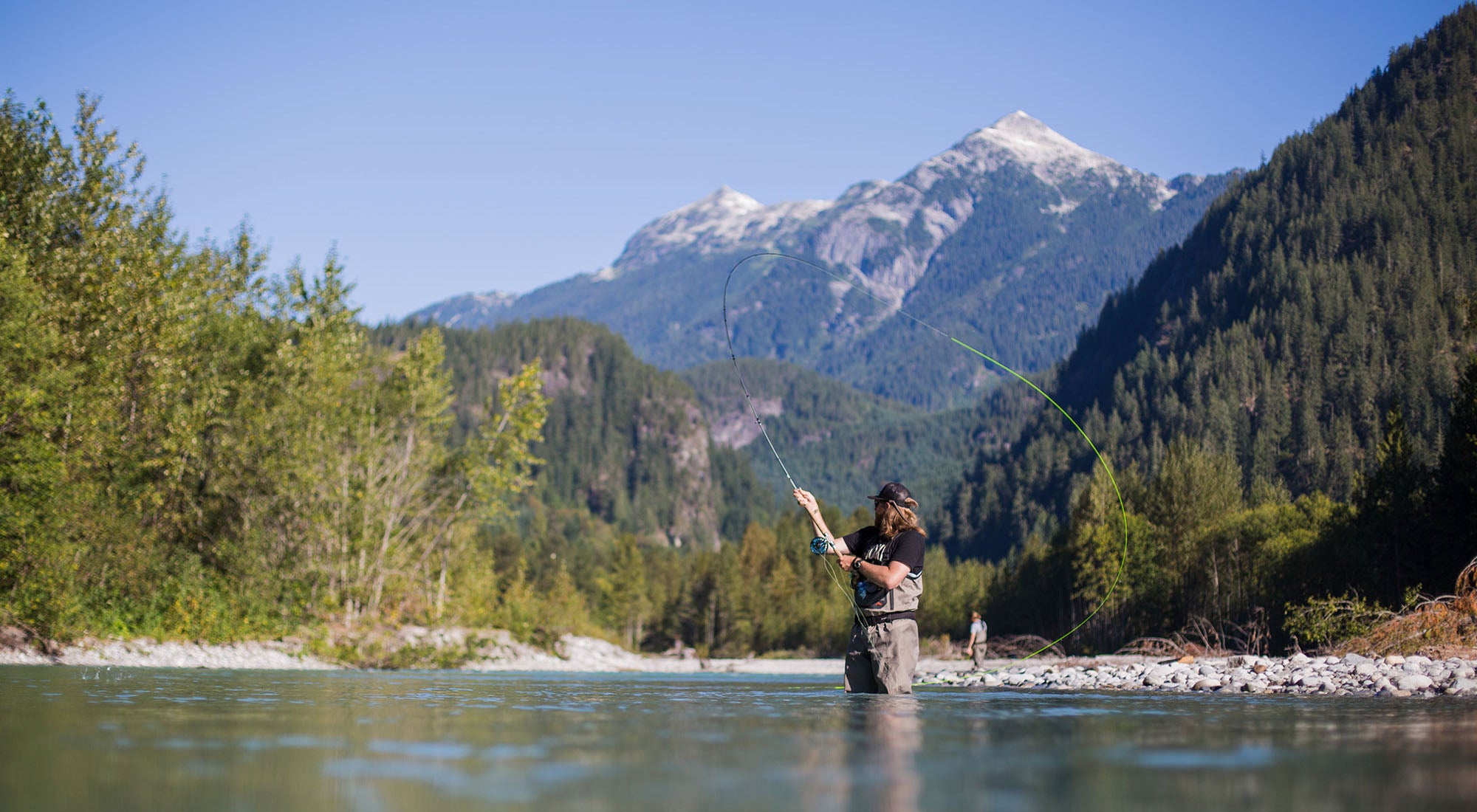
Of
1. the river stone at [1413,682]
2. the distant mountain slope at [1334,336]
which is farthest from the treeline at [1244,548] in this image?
the distant mountain slope at [1334,336]

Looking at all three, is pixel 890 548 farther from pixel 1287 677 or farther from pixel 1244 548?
pixel 1244 548

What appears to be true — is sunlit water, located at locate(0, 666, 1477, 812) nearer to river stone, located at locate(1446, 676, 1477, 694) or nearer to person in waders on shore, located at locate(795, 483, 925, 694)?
person in waders on shore, located at locate(795, 483, 925, 694)

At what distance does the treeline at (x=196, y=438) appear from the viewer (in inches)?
815

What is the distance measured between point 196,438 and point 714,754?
23.7m

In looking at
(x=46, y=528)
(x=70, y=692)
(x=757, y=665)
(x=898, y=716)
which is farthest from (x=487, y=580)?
(x=757, y=665)

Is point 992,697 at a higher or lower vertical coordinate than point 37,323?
lower

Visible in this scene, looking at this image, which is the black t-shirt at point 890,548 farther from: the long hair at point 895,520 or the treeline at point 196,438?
the treeline at point 196,438

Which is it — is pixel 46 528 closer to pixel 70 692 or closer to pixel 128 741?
pixel 70 692

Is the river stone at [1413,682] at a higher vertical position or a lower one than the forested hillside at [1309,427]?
lower

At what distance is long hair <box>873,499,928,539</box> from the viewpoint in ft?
38.3

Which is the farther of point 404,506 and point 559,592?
point 559,592

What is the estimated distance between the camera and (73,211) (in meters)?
25.8

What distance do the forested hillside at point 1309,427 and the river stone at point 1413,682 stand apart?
20236 mm

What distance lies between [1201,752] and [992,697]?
23.2 feet
